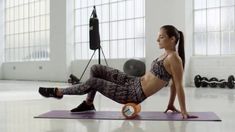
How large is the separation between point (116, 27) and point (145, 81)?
809 centimetres

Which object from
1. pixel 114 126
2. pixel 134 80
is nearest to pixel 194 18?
pixel 134 80

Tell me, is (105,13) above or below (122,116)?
above

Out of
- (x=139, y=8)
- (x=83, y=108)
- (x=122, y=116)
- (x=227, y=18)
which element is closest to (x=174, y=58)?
(x=122, y=116)

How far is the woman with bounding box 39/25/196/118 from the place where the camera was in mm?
3160

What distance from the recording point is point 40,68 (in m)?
13.4

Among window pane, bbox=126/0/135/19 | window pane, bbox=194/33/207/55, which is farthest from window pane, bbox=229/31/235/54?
window pane, bbox=126/0/135/19

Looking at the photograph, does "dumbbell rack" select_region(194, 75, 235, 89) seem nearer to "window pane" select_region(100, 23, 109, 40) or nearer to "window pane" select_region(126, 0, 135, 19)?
"window pane" select_region(126, 0, 135, 19)

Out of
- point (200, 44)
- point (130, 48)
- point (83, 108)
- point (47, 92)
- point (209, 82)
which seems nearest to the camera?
point (47, 92)

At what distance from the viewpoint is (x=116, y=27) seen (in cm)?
1130

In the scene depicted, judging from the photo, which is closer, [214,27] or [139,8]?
[214,27]

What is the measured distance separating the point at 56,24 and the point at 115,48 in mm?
2716

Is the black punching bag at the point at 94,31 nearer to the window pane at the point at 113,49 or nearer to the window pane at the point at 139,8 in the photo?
the window pane at the point at 139,8

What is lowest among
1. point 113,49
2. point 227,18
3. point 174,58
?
point 174,58

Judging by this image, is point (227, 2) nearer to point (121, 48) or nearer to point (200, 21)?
point (200, 21)
